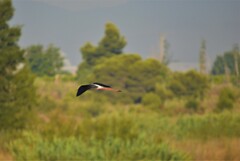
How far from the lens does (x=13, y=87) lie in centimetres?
2375

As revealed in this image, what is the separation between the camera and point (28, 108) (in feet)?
79.3

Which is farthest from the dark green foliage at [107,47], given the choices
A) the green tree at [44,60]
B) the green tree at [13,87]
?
the green tree at [13,87]

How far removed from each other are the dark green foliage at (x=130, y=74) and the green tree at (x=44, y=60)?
14.2m

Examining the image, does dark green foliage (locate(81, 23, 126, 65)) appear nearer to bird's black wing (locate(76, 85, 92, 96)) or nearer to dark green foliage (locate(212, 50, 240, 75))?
dark green foliage (locate(212, 50, 240, 75))

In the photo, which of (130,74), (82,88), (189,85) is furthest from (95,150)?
(130,74)

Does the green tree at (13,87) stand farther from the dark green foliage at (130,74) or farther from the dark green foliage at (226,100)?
the dark green foliage at (130,74)

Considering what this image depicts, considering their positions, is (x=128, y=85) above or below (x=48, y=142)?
above

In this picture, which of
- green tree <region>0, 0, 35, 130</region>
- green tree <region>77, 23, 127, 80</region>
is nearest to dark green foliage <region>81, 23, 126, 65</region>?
green tree <region>77, 23, 127, 80</region>

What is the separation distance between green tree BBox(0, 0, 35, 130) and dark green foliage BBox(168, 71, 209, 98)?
26.7m

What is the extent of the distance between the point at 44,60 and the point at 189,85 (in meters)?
25.5

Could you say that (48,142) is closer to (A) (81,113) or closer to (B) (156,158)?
(B) (156,158)

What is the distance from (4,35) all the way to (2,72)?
1.55 metres

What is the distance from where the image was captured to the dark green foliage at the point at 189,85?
49.5m

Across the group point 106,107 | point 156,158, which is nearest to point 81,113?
point 106,107
